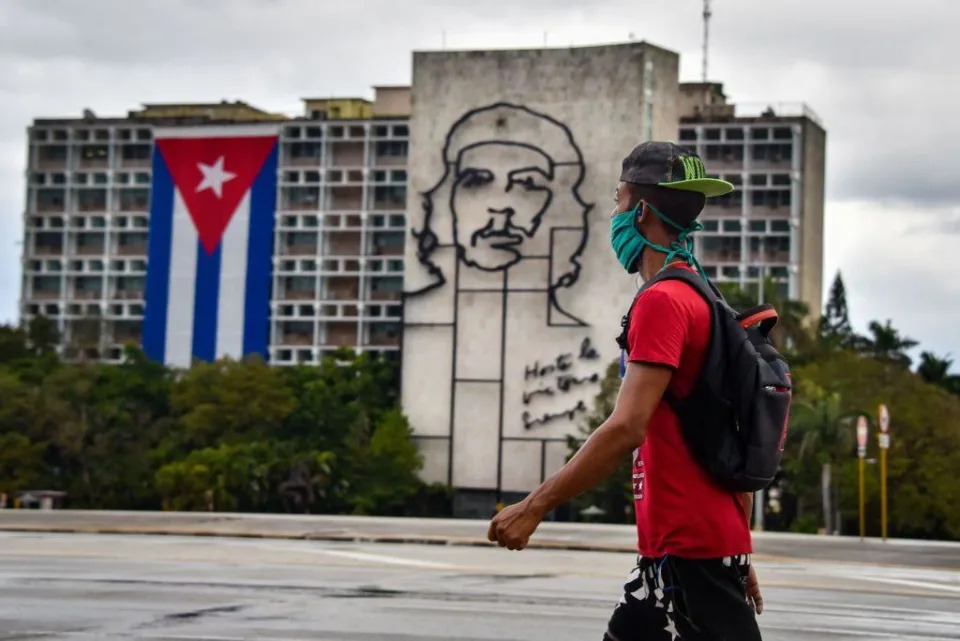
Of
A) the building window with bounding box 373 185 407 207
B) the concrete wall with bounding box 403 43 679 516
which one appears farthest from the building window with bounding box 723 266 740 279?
the concrete wall with bounding box 403 43 679 516

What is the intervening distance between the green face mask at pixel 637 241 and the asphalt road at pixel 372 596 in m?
6.38

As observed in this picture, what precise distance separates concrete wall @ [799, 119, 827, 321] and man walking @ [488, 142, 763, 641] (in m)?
107

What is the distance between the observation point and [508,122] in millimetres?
76562

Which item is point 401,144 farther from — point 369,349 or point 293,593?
point 293,593

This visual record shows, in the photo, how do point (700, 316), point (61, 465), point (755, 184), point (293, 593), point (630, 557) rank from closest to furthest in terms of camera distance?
point (700, 316) < point (293, 593) < point (630, 557) < point (61, 465) < point (755, 184)

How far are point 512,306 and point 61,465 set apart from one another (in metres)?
19.5

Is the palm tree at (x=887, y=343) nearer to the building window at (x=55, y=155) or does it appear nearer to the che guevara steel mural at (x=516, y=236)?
the che guevara steel mural at (x=516, y=236)

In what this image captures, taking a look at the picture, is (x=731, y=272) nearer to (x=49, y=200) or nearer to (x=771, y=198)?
(x=771, y=198)

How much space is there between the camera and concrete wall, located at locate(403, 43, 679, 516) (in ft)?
246

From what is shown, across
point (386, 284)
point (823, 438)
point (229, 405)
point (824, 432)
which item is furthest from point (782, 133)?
point (824, 432)

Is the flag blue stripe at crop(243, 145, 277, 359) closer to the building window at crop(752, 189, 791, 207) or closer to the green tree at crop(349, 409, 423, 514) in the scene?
the green tree at crop(349, 409, 423, 514)

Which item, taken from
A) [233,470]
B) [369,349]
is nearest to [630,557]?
[233,470]

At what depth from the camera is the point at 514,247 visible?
3002 inches

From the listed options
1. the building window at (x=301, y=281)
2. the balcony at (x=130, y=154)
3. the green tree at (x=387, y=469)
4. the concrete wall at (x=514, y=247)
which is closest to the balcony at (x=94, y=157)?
the balcony at (x=130, y=154)
